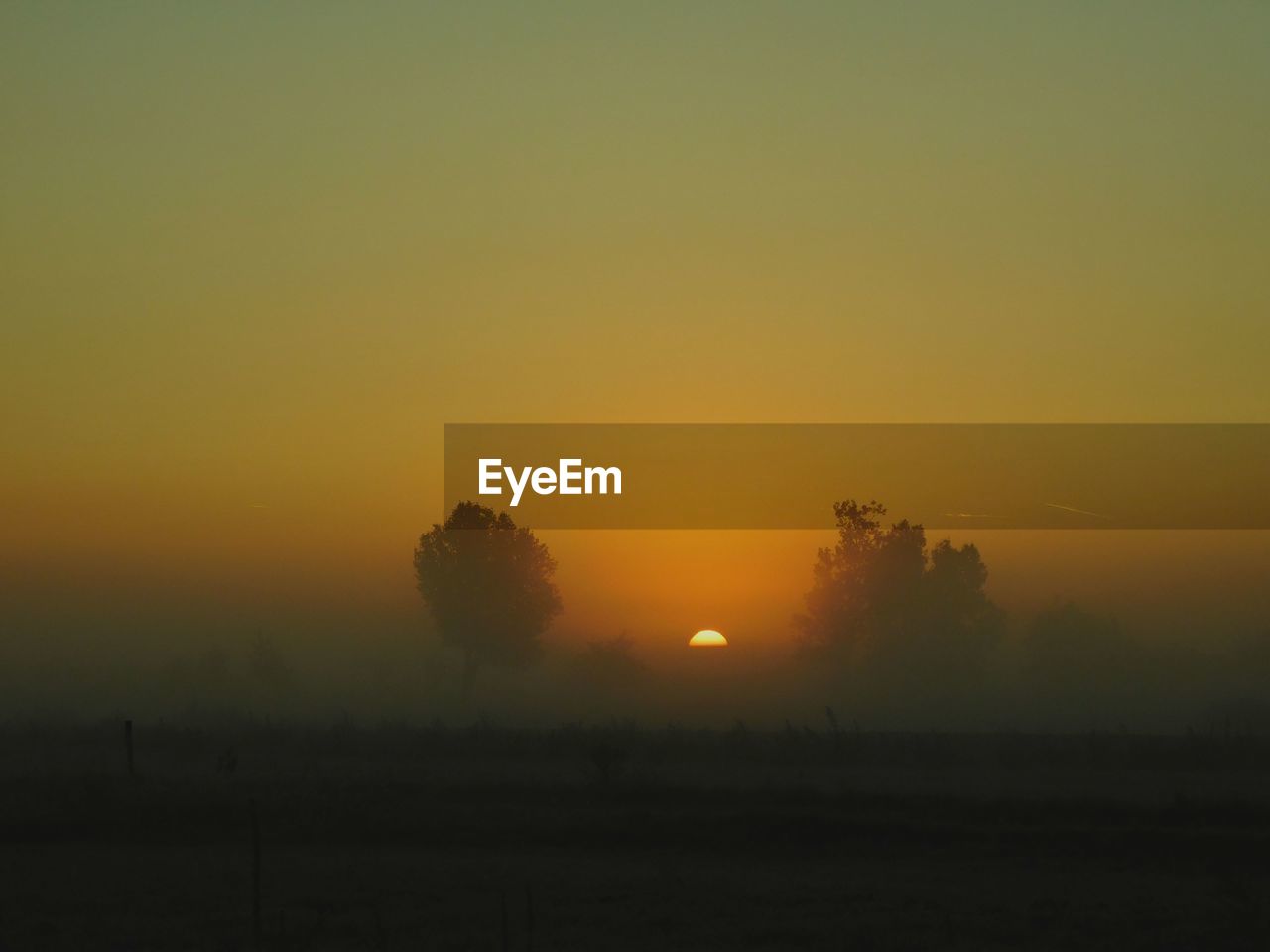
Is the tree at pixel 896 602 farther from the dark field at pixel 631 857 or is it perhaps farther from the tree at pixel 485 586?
the dark field at pixel 631 857

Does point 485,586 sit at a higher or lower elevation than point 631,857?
higher

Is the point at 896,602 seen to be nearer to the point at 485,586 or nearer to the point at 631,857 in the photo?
the point at 485,586

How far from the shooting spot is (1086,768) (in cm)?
3684

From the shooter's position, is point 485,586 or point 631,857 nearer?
point 631,857

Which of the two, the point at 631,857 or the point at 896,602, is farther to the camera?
the point at 896,602

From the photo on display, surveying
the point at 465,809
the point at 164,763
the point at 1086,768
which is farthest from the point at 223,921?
the point at 1086,768

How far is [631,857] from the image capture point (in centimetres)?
2069

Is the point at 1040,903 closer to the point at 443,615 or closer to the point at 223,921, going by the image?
the point at 223,921

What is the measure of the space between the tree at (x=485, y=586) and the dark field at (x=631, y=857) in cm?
4406

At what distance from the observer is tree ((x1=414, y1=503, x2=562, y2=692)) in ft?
266

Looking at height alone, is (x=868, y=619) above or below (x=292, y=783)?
above

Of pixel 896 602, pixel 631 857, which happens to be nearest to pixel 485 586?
pixel 896 602

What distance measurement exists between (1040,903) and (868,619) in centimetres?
6775

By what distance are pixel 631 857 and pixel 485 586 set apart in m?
60.9
